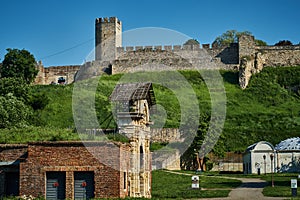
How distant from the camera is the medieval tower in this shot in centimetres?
8688

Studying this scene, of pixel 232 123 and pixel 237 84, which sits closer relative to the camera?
pixel 232 123

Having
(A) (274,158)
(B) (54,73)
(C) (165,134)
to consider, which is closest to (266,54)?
(B) (54,73)

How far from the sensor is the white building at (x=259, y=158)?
50.2m

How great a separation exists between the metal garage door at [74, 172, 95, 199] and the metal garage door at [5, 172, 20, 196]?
2.71 m

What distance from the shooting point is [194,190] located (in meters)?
31.4

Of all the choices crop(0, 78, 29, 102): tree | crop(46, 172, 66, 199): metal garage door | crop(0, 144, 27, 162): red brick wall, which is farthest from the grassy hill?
crop(46, 172, 66, 199): metal garage door

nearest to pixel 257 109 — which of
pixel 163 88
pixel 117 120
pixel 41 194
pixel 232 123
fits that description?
pixel 232 123

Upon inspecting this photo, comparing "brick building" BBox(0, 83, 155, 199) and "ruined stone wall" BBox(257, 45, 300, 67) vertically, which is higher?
"ruined stone wall" BBox(257, 45, 300, 67)

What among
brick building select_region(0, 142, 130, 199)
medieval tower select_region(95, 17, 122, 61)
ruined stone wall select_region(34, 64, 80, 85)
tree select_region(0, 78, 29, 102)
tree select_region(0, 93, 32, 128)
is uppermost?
medieval tower select_region(95, 17, 122, 61)

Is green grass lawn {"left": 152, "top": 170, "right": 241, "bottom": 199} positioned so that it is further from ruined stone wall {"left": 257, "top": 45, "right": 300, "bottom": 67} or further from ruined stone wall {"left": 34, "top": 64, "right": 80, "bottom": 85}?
ruined stone wall {"left": 34, "top": 64, "right": 80, "bottom": 85}

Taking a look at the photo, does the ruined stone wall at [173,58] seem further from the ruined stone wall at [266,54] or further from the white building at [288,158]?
the white building at [288,158]

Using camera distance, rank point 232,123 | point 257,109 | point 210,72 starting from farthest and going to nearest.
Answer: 1. point 210,72
2. point 257,109
3. point 232,123

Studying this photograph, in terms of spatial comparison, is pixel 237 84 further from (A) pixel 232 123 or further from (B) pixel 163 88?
(A) pixel 232 123

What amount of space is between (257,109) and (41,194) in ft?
161
